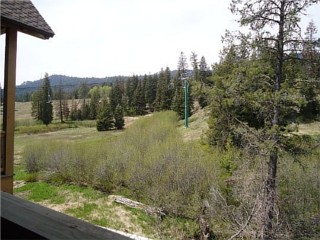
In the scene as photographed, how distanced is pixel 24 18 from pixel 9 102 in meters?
1.30

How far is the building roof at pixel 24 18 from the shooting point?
479cm

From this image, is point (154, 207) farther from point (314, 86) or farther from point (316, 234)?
point (314, 86)

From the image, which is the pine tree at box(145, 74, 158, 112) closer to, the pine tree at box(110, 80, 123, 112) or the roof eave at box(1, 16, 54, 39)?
the pine tree at box(110, 80, 123, 112)

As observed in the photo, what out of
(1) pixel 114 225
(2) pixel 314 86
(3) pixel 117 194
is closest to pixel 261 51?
(2) pixel 314 86

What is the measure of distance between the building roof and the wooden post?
0.59 ft

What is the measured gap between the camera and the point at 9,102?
195 inches

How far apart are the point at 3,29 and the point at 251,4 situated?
7.72 m

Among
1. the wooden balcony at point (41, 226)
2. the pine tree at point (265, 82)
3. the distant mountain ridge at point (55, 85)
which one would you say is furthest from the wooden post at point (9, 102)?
the pine tree at point (265, 82)

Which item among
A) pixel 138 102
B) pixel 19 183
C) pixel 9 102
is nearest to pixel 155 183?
pixel 19 183

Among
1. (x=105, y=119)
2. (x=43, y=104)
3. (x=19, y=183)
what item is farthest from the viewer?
(x=43, y=104)

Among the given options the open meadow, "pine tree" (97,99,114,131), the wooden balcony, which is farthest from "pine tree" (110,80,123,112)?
the wooden balcony

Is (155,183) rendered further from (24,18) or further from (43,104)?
(43,104)

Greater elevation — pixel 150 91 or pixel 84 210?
pixel 150 91

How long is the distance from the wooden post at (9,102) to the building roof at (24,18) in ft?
0.59
